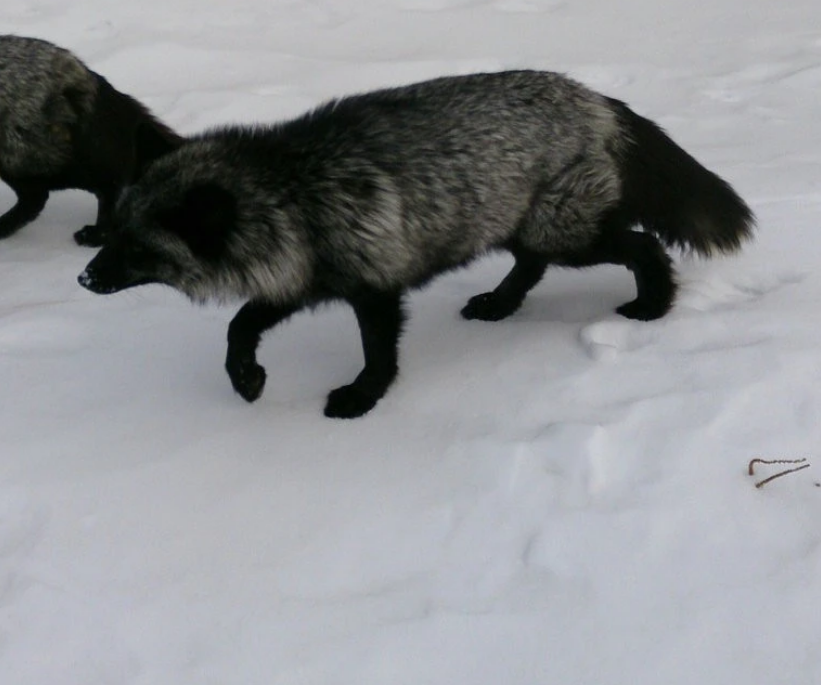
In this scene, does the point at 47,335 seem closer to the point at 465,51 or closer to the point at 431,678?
the point at 431,678

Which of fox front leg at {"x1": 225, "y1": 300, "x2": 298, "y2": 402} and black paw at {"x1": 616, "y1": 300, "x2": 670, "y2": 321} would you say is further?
black paw at {"x1": 616, "y1": 300, "x2": 670, "y2": 321}

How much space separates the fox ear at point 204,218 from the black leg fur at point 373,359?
0.56 m

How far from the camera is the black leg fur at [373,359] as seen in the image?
12.6 feet

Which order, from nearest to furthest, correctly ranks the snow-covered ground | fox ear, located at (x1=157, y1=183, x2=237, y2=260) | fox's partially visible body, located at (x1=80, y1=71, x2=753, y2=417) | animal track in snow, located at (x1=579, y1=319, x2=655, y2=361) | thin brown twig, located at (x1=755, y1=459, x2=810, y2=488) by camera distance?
1. the snow-covered ground
2. thin brown twig, located at (x1=755, y1=459, x2=810, y2=488)
3. fox ear, located at (x1=157, y1=183, x2=237, y2=260)
4. fox's partially visible body, located at (x1=80, y1=71, x2=753, y2=417)
5. animal track in snow, located at (x1=579, y1=319, x2=655, y2=361)

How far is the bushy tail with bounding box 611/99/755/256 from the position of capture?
421cm

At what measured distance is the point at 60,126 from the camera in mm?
5391

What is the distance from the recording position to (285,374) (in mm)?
4215

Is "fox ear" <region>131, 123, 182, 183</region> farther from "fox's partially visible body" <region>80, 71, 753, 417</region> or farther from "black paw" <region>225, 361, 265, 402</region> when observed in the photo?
"black paw" <region>225, 361, 265, 402</region>

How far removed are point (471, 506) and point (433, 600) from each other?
0.42 meters

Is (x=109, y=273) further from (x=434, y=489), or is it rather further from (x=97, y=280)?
(x=434, y=489)

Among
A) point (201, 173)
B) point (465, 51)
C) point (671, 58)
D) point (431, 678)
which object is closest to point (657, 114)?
point (671, 58)

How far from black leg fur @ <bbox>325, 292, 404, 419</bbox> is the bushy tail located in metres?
1.13

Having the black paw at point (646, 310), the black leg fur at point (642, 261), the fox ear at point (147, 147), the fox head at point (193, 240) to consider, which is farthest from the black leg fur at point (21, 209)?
the black paw at point (646, 310)

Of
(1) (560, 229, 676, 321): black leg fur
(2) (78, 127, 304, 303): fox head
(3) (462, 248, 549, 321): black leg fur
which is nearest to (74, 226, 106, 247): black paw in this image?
(2) (78, 127, 304, 303): fox head
